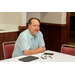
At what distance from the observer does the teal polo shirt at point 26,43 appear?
265cm

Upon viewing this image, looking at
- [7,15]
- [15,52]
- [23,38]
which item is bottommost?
[15,52]

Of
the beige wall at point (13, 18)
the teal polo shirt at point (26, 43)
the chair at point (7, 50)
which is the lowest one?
the chair at point (7, 50)

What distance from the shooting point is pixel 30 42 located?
2775 mm

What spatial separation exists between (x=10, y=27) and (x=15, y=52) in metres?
2.17

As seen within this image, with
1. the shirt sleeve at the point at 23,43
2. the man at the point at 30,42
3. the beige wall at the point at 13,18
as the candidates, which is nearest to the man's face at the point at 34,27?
the man at the point at 30,42

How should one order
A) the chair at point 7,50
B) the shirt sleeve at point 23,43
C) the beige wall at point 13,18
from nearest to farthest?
the shirt sleeve at point 23,43 < the chair at point 7,50 < the beige wall at point 13,18

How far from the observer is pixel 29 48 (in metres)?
2.72

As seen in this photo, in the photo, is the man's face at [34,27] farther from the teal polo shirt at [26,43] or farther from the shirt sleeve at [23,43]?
the shirt sleeve at [23,43]

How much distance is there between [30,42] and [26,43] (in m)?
0.14

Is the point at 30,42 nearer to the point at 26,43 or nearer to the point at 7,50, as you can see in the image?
the point at 26,43
